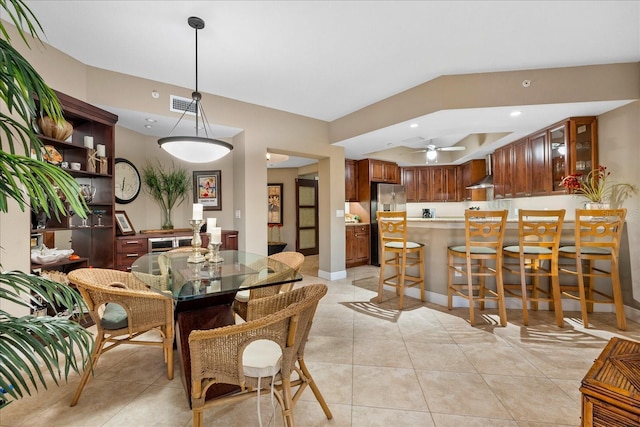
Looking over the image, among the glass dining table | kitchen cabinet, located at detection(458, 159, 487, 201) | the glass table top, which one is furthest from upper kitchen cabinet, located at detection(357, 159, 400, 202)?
the glass dining table

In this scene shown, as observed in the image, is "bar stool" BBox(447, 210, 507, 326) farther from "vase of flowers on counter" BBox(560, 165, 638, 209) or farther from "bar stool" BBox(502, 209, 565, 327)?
"vase of flowers on counter" BBox(560, 165, 638, 209)

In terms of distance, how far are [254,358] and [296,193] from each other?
6072 millimetres

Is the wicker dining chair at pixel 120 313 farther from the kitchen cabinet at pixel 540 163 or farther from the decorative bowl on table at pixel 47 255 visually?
the kitchen cabinet at pixel 540 163

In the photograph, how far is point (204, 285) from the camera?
1.70 meters

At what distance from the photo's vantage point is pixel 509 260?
3389mm

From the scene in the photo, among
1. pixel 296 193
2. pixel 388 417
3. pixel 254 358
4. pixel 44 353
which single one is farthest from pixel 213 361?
pixel 296 193

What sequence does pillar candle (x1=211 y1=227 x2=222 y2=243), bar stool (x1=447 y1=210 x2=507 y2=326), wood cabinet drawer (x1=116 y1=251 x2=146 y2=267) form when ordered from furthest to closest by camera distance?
wood cabinet drawer (x1=116 y1=251 x2=146 y2=267), bar stool (x1=447 y1=210 x2=507 y2=326), pillar candle (x1=211 y1=227 x2=222 y2=243)

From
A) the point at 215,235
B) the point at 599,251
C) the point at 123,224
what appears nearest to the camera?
the point at 215,235

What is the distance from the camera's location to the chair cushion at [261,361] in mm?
1310

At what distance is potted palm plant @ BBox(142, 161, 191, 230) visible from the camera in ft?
13.5

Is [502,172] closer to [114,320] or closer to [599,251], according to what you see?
[599,251]

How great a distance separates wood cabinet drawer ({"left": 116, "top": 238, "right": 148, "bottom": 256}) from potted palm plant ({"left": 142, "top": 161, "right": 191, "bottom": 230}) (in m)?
0.61

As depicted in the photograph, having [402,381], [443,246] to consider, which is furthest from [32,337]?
[443,246]

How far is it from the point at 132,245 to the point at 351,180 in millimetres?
4060
